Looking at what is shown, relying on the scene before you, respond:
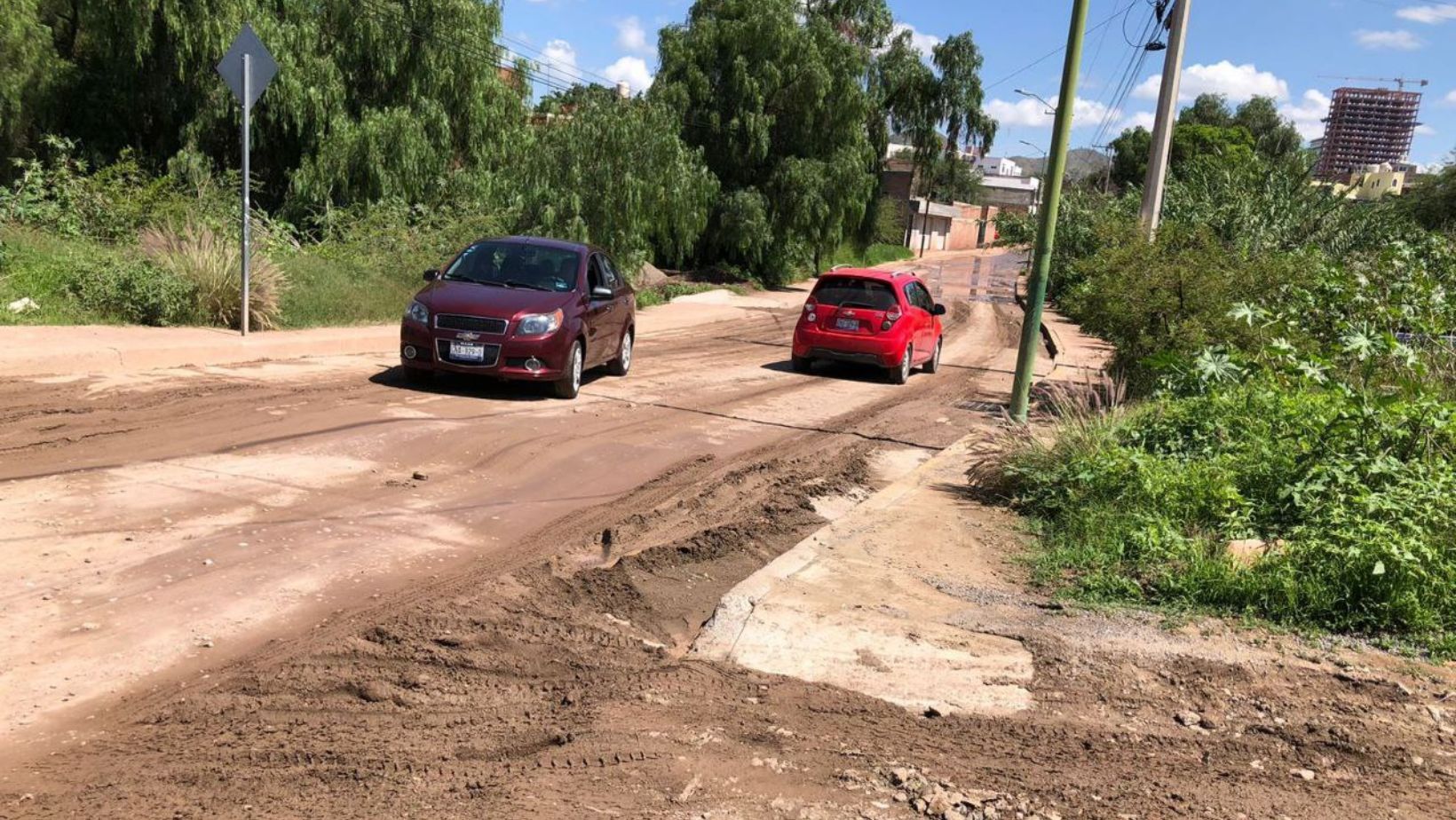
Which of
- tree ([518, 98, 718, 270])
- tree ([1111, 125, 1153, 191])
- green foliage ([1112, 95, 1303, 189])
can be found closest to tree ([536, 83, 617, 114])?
tree ([518, 98, 718, 270])

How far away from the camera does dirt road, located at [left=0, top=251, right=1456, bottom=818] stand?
A: 3.79 meters

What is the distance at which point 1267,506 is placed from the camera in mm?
7168

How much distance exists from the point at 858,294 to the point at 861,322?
42 centimetres

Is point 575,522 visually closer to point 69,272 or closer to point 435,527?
point 435,527

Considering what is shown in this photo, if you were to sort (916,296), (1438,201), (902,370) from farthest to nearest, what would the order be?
1. (1438,201)
2. (916,296)
3. (902,370)

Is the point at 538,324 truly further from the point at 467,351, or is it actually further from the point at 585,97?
the point at 585,97

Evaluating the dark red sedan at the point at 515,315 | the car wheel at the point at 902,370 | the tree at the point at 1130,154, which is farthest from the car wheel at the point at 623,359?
the tree at the point at 1130,154

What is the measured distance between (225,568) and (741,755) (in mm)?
3106

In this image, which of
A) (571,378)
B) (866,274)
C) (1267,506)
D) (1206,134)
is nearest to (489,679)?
(1267,506)

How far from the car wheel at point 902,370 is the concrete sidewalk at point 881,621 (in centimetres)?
920

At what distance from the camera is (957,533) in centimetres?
778

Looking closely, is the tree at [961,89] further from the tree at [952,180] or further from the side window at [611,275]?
the side window at [611,275]

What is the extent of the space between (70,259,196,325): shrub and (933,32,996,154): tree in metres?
47.1

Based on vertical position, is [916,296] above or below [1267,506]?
above
